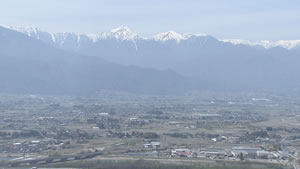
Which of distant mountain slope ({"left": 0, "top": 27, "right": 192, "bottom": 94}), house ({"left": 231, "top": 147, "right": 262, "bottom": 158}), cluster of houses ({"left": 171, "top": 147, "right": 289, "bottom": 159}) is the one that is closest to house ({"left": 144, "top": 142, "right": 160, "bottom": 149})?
cluster of houses ({"left": 171, "top": 147, "right": 289, "bottom": 159})

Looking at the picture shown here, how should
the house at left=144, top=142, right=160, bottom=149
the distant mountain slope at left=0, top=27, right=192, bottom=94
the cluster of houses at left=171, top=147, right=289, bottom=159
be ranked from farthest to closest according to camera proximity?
the distant mountain slope at left=0, top=27, right=192, bottom=94 → the house at left=144, top=142, right=160, bottom=149 → the cluster of houses at left=171, top=147, right=289, bottom=159

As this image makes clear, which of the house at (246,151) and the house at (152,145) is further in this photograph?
the house at (152,145)

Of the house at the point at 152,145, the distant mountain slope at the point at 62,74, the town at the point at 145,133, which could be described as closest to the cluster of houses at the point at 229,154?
the town at the point at 145,133

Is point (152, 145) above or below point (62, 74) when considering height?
below

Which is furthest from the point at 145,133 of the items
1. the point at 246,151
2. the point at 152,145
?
the point at 246,151

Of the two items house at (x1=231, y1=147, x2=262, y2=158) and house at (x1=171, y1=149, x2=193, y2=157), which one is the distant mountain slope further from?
house at (x1=231, y1=147, x2=262, y2=158)

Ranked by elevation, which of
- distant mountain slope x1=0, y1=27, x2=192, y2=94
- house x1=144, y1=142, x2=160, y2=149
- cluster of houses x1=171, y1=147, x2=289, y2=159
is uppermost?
distant mountain slope x1=0, y1=27, x2=192, y2=94

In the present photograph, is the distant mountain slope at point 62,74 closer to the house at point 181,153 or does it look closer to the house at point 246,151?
the house at point 181,153

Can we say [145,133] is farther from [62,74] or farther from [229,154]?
[62,74]
